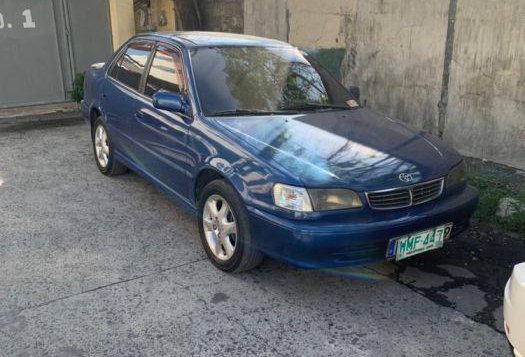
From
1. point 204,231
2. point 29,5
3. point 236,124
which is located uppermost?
point 29,5

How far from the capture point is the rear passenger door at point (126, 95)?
4.78m

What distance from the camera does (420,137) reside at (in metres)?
3.91

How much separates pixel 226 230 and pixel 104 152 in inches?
105

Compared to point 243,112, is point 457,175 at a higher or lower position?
lower

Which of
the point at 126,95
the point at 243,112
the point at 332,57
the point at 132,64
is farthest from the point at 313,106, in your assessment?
the point at 332,57

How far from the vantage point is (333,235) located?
120 inches

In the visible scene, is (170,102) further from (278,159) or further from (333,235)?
(333,235)

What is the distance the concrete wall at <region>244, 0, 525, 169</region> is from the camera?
207 inches

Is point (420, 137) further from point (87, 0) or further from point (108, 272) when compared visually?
point (87, 0)

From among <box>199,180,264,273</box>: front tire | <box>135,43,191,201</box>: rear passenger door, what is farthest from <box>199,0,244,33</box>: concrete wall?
<box>199,180,264,273</box>: front tire

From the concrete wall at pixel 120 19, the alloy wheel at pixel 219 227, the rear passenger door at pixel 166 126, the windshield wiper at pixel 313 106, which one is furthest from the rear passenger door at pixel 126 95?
the concrete wall at pixel 120 19

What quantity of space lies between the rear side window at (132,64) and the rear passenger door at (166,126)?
0.66 feet

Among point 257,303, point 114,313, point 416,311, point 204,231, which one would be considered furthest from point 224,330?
point 416,311

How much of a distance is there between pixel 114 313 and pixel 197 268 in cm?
76
